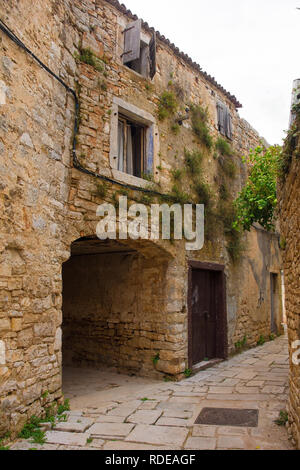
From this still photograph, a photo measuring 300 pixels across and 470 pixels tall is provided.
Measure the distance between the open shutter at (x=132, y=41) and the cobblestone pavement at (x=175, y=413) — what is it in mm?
5192

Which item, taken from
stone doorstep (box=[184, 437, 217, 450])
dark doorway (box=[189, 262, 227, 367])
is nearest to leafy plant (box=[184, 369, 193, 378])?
dark doorway (box=[189, 262, 227, 367])

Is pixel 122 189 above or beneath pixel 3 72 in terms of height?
beneath

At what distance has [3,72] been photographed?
12.1ft

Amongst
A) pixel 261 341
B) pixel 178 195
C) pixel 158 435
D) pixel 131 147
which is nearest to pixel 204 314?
pixel 178 195

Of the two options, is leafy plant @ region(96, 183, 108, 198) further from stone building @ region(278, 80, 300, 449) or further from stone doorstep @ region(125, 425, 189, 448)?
stone doorstep @ region(125, 425, 189, 448)

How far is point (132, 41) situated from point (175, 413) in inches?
219

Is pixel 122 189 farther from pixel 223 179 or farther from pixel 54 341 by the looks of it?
pixel 223 179

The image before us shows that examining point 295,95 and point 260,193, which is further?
point 260,193

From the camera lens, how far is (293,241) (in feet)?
11.6

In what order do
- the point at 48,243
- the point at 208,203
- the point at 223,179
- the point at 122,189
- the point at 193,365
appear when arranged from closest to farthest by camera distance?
the point at 48,243, the point at 122,189, the point at 193,365, the point at 208,203, the point at 223,179

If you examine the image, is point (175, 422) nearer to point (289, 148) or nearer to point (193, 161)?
point (289, 148)

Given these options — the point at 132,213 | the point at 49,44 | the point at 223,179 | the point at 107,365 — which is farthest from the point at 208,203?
the point at 49,44

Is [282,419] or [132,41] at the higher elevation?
[132,41]

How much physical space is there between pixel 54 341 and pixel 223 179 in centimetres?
553
